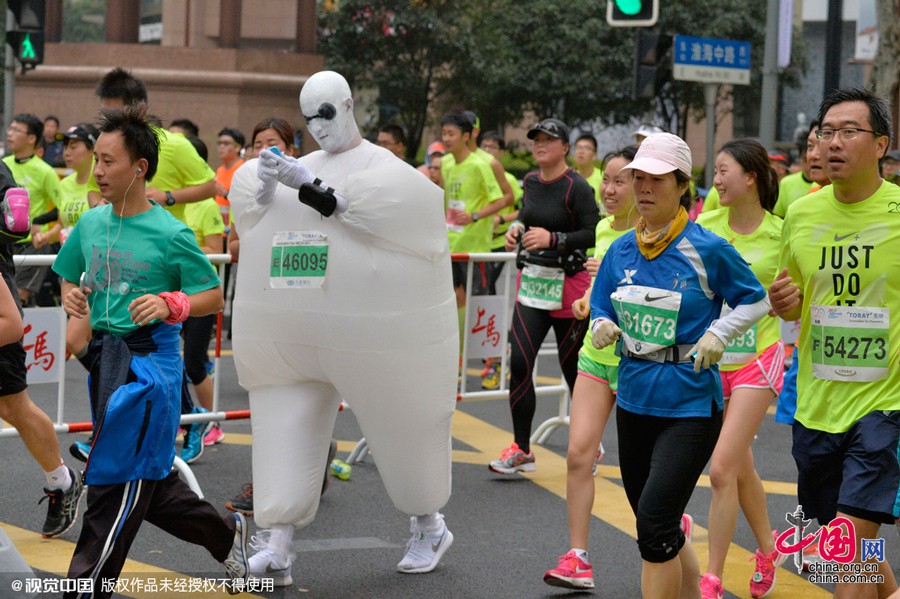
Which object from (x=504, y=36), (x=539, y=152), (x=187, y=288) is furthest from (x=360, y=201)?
(x=504, y=36)

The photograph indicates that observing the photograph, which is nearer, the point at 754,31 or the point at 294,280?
the point at 294,280

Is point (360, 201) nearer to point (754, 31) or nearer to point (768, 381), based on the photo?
point (768, 381)

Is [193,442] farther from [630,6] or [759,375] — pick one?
[630,6]

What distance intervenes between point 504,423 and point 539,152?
244 centimetres

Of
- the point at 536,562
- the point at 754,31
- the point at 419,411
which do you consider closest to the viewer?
the point at 419,411

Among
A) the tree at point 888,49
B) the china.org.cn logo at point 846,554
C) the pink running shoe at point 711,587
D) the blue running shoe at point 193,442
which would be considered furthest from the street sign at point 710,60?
the china.org.cn logo at point 846,554

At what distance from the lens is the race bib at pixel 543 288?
734 centimetres

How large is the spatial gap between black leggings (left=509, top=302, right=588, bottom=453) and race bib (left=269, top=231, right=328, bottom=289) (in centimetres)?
247

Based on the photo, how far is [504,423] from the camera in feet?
30.1

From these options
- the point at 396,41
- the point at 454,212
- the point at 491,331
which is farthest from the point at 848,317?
the point at 396,41

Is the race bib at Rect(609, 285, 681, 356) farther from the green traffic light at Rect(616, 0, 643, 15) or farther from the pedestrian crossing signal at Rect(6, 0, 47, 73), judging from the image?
the pedestrian crossing signal at Rect(6, 0, 47, 73)

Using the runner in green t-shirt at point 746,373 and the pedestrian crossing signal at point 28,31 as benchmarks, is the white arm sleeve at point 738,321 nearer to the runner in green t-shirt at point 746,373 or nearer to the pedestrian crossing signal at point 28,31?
the runner in green t-shirt at point 746,373

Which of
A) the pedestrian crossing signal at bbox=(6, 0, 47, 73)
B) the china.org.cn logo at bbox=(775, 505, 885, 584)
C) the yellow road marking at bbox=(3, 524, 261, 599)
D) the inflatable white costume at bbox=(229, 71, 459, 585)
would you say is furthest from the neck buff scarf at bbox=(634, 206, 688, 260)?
the pedestrian crossing signal at bbox=(6, 0, 47, 73)

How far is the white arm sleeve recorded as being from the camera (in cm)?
434
